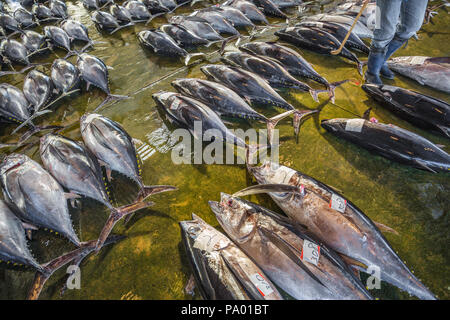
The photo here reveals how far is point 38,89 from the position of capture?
10.2ft

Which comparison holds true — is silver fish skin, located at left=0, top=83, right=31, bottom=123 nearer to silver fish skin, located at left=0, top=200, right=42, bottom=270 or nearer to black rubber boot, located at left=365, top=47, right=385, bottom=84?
silver fish skin, located at left=0, top=200, right=42, bottom=270

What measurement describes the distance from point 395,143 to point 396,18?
5.05ft

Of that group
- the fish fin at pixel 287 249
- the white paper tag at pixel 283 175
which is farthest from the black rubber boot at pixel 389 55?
the fish fin at pixel 287 249

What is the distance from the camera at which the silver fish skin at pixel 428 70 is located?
303cm

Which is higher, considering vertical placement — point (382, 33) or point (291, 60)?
point (382, 33)

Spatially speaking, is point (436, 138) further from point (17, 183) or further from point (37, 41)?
point (37, 41)

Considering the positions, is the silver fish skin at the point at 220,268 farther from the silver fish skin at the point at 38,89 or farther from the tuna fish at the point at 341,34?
the tuna fish at the point at 341,34

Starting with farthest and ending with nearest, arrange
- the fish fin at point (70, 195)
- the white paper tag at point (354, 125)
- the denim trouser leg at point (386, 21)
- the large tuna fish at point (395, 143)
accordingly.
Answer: the denim trouser leg at point (386, 21)
the white paper tag at point (354, 125)
the large tuna fish at point (395, 143)
the fish fin at point (70, 195)

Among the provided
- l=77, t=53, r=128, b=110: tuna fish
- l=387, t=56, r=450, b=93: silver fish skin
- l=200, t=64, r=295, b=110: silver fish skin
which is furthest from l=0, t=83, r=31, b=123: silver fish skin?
l=387, t=56, r=450, b=93: silver fish skin

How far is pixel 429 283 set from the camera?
1.66 m

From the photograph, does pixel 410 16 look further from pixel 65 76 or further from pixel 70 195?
pixel 65 76

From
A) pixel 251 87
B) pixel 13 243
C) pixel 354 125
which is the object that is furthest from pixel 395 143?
pixel 13 243

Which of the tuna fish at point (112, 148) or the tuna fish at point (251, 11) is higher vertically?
the tuna fish at point (251, 11)

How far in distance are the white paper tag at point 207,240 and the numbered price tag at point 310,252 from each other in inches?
23.7
